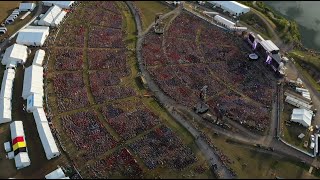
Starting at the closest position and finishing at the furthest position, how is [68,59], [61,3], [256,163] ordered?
[256,163] < [68,59] < [61,3]

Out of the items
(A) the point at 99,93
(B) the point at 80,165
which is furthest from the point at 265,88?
(B) the point at 80,165

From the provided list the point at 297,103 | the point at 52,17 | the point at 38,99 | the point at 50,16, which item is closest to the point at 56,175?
the point at 38,99

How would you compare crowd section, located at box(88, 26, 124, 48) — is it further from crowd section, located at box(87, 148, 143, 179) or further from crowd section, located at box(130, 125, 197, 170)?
crowd section, located at box(87, 148, 143, 179)

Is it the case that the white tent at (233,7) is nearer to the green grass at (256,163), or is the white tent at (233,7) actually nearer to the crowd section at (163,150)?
the green grass at (256,163)

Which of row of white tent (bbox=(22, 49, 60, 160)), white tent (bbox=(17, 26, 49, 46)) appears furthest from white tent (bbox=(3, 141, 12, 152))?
white tent (bbox=(17, 26, 49, 46))

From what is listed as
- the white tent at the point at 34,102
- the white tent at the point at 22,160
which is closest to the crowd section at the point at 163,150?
the white tent at the point at 22,160

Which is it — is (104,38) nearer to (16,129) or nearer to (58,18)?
(58,18)
